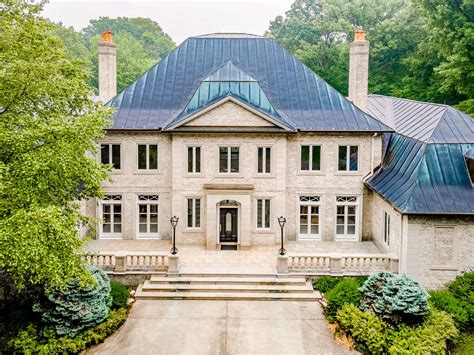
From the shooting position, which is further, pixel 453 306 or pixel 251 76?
pixel 251 76

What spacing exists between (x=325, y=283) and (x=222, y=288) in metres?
4.66

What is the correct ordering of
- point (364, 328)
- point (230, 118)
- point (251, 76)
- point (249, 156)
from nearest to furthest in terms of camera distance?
point (364, 328)
point (230, 118)
point (249, 156)
point (251, 76)

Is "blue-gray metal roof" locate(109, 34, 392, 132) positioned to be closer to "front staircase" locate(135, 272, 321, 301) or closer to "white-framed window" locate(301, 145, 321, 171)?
"white-framed window" locate(301, 145, 321, 171)

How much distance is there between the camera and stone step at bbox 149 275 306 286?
2192 centimetres

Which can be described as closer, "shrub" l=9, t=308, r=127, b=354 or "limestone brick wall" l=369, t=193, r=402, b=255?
"shrub" l=9, t=308, r=127, b=354

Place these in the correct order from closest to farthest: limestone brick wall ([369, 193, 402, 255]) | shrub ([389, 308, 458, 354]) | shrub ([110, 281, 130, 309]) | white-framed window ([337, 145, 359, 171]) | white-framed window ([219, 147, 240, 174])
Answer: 1. shrub ([389, 308, 458, 354])
2. shrub ([110, 281, 130, 309])
3. limestone brick wall ([369, 193, 402, 255])
4. white-framed window ([219, 147, 240, 174])
5. white-framed window ([337, 145, 359, 171])

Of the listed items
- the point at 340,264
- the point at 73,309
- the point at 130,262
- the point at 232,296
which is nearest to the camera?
the point at 73,309

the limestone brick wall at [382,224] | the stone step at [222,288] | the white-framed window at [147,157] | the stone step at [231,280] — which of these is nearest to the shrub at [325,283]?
the stone step at [222,288]

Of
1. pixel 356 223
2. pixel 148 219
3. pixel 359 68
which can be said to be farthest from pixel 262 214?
pixel 359 68

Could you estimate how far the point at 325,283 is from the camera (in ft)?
72.1

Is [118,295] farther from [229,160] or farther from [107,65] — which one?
[107,65]

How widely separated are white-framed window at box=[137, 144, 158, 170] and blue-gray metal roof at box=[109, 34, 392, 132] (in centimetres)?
126

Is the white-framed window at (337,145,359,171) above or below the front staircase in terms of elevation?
above

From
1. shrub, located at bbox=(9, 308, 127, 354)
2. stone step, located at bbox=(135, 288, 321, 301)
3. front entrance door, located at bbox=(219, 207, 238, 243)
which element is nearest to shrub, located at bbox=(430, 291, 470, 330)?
stone step, located at bbox=(135, 288, 321, 301)
